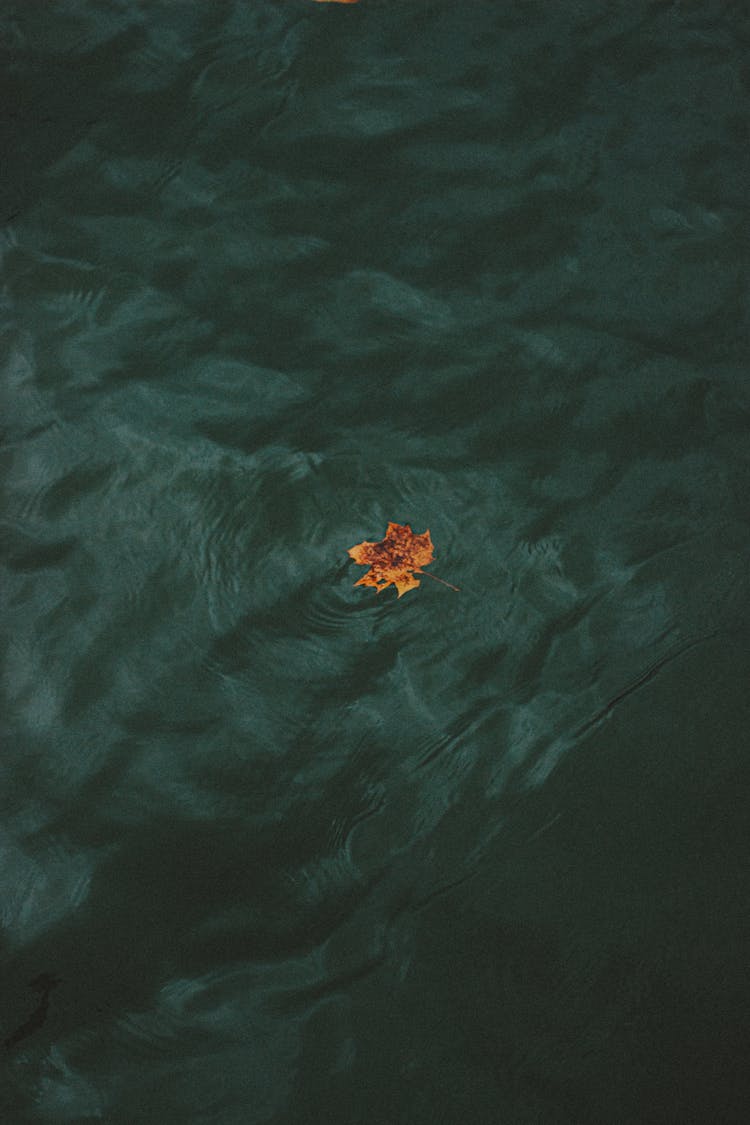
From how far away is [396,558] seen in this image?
1.60 meters

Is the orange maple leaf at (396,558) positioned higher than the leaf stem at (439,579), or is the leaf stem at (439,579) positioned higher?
the orange maple leaf at (396,558)

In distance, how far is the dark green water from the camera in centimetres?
121

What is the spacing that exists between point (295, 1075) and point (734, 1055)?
1.56 feet

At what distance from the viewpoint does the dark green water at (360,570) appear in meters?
1.21

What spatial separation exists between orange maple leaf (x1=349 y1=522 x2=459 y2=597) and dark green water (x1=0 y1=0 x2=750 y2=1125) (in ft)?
0.07

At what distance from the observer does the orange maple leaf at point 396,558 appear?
1.58 metres

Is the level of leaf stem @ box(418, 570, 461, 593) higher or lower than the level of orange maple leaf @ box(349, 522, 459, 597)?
lower

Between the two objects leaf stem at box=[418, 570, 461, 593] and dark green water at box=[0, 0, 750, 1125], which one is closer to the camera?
dark green water at box=[0, 0, 750, 1125]

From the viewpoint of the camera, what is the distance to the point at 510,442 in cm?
173

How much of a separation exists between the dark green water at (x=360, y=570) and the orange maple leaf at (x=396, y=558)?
0.8 inches

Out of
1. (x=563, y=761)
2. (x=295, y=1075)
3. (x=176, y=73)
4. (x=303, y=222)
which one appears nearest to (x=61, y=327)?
(x=303, y=222)

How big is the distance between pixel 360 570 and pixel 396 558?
6 cm

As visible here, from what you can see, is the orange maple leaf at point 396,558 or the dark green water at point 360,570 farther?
the orange maple leaf at point 396,558

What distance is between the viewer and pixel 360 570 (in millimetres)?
1587
